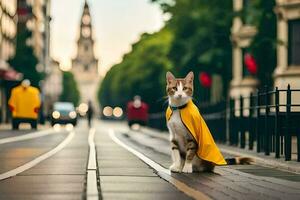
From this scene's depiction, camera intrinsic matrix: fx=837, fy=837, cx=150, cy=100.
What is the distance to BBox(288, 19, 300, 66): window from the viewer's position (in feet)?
119

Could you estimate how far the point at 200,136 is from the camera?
12797 mm

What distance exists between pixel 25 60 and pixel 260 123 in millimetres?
59315

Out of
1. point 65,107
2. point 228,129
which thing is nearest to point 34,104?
point 228,129

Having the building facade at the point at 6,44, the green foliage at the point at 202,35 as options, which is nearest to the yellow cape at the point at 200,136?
the green foliage at the point at 202,35

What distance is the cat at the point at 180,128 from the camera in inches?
500

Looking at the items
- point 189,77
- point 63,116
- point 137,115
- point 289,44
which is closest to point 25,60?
point 63,116

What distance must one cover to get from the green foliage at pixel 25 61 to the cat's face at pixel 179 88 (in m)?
64.8

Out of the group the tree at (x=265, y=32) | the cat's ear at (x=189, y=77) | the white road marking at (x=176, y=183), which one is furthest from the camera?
the tree at (x=265, y=32)

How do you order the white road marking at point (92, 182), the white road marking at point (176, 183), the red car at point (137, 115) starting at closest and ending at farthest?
the white road marking at point (92, 182)
the white road marking at point (176, 183)
the red car at point (137, 115)

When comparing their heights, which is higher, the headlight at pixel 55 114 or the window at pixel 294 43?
the window at pixel 294 43

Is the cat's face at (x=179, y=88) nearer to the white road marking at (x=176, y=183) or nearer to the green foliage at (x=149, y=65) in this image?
the white road marking at (x=176, y=183)

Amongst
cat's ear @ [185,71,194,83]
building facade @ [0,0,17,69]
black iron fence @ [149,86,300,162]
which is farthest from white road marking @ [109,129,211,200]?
building facade @ [0,0,17,69]

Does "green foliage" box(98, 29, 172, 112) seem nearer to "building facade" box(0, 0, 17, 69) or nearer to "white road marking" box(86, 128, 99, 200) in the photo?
"building facade" box(0, 0, 17, 69)

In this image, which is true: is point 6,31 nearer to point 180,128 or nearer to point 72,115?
point 72,115
